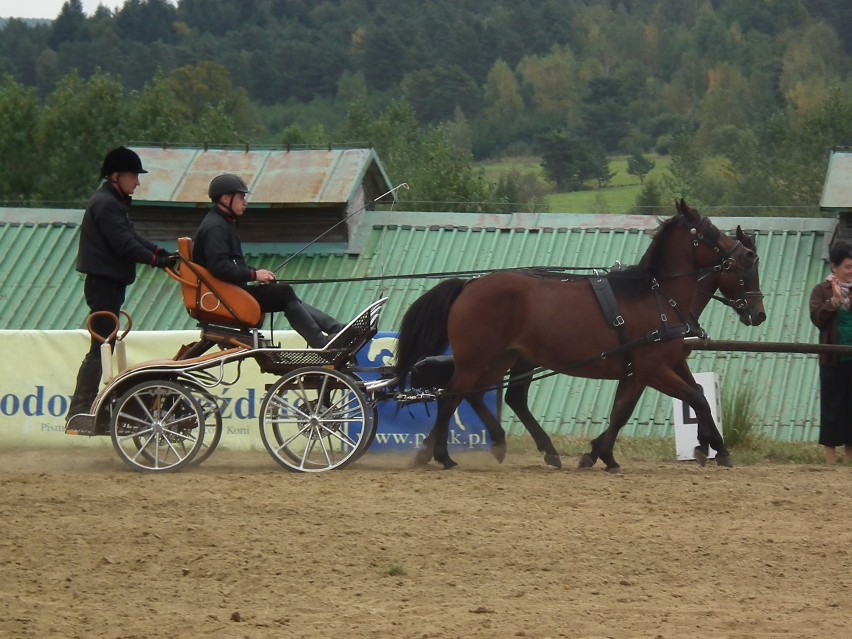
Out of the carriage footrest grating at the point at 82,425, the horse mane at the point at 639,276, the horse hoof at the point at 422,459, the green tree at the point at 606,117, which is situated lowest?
the carriage footrest grating at the point at 82,425

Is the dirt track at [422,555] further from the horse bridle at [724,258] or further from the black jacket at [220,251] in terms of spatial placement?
the horse bridle at [724,258]

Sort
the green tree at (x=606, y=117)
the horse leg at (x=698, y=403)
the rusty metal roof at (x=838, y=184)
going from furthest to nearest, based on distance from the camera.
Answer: the green tree at (x=606, y=117) < the rusty metal roof at (x=838, y=184) < the horse leg at (x=698, y=403)

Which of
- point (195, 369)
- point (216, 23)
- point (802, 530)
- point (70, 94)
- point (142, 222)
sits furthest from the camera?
point (216, 23)

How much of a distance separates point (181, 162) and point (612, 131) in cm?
8297

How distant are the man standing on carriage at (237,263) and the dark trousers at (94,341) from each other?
0.72 m

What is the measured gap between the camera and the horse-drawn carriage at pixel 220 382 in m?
8.96

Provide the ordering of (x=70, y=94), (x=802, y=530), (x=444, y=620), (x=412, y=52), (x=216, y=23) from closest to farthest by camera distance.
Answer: (x=444, y=620) < (x=802, y=530) < (x=70, y=94) < (x=412, y=52) < (x=216, y=23)

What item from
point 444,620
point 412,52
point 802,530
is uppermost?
point 412,52

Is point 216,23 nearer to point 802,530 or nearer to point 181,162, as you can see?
point 181,162

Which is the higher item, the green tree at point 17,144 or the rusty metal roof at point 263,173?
the green tree at point 17,144

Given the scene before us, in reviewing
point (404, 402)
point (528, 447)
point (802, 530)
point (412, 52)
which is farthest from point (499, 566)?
point (412, 52)

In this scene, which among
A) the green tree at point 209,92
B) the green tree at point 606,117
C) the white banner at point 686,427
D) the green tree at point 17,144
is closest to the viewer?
the white banner at point 686,427

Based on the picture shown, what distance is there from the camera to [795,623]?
5.59 metres

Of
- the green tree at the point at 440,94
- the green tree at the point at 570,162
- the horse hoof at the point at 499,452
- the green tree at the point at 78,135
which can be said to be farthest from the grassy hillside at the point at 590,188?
the horse hoof at the point at 499,452
